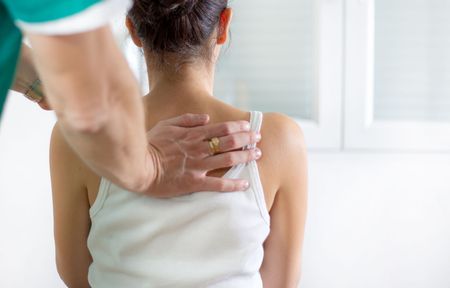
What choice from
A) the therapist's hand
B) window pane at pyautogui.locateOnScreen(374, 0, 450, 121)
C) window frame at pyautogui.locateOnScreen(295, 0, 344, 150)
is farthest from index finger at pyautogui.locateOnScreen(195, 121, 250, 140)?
window pane at pyautogui.locateOnScreen(374, 0, 450, 121)

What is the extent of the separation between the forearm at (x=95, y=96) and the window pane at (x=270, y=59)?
1.71 metres

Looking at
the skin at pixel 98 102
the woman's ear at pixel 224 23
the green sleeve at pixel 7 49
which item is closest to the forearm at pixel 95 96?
the skin at pixel 98 102

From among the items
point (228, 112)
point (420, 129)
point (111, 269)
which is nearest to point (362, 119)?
point (420, 129)

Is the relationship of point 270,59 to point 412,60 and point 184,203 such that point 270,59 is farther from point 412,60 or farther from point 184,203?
point 184,203

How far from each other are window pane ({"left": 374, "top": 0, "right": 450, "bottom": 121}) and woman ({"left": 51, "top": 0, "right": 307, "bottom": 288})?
118 centimetres

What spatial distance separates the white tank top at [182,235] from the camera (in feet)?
4.19

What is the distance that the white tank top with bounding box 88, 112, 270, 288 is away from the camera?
128 cm

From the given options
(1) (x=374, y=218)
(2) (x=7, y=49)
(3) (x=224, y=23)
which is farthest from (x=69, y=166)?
(1) (x=374, y=218)

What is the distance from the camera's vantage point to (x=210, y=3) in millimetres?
1347

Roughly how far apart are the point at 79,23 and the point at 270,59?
192 centimetres

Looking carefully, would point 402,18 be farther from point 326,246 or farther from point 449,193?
point 326,246

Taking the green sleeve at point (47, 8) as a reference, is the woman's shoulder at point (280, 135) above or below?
below

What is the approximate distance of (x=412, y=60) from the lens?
2502 millimetres

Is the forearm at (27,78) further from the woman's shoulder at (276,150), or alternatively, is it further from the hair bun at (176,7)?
the woman's shoulder at (276,150)
